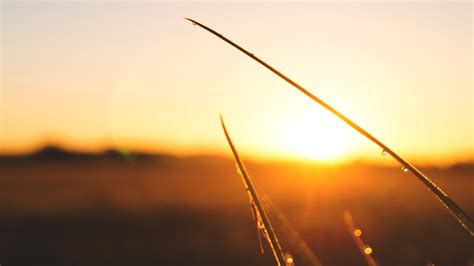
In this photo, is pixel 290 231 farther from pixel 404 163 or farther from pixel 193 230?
pixel 193 230

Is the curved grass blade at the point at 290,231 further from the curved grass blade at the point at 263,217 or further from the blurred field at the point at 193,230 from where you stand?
the blurred field at the point at 193,230

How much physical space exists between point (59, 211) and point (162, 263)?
237 inches

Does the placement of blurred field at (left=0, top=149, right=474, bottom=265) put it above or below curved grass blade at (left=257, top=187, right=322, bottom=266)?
above

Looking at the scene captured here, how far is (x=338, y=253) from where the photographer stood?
7703 millimetres

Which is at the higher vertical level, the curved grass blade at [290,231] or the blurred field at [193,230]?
the blurred field at [193,230]

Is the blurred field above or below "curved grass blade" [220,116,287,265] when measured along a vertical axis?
above

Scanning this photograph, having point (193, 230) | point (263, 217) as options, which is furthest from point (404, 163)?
point (193, 230)

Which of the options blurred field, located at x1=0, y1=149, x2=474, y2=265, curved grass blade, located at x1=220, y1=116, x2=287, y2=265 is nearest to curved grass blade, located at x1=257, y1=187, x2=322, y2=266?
curved grass blade, located at x1=220, y1=116, x2=287, y2=265

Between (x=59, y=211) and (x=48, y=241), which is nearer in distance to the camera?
(x=48, y=241)

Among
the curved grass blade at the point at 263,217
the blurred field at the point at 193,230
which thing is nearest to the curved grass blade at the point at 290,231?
the curved grass blade at the point at 263,217

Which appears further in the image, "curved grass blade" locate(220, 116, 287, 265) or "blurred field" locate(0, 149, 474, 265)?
"blurred field" locate(0, 149, 474, 265)

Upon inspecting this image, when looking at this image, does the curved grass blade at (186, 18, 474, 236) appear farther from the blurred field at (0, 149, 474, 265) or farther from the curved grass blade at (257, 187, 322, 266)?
the blurred field at (0, 149, 474, 265)

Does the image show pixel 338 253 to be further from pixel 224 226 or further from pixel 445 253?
pixel 224 226

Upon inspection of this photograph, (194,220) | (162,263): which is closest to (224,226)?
(194,220)
